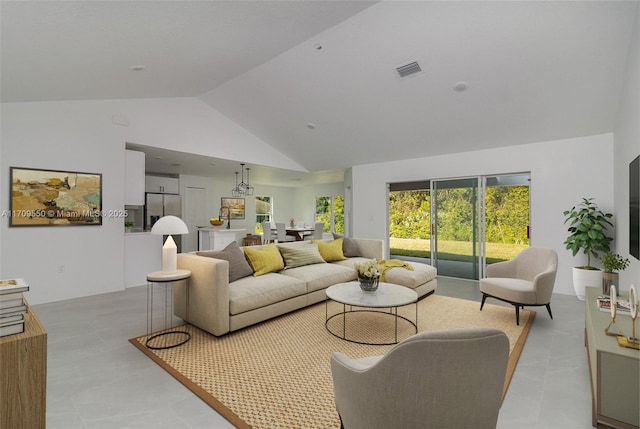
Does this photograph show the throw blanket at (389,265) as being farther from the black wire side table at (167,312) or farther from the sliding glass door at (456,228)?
the black wire side table at (167,312)

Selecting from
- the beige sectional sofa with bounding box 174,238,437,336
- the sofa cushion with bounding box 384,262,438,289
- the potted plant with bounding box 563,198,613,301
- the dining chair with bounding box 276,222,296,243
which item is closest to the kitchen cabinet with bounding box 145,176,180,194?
the dining chair with bounding box 276,222,296,243

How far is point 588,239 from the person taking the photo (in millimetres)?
4246

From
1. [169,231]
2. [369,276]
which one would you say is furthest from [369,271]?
[169,231]

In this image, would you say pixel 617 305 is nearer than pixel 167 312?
Result: Yes

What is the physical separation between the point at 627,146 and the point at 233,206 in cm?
942

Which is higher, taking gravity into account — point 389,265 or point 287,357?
point 389,265

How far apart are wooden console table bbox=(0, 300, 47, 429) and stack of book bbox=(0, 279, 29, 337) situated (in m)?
0.03

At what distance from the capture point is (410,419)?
116 cm

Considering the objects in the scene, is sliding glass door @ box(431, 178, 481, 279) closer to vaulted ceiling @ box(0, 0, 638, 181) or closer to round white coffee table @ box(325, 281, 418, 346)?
vaulted ceiling @ box(0, 0, 638, 181)

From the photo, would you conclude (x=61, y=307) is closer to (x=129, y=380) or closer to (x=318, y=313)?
(x=129, y=380)

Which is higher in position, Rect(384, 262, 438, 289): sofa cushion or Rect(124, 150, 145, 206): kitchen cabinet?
Rect(124, 150, 145, 206): kitchen cabinet

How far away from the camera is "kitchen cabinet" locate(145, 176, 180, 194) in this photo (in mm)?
7469

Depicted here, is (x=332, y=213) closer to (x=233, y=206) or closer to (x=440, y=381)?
(x=233, y=206)

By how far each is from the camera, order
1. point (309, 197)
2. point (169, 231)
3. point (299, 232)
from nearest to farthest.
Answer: point (169, 231) < point (299, 232) < point (309, 197)
